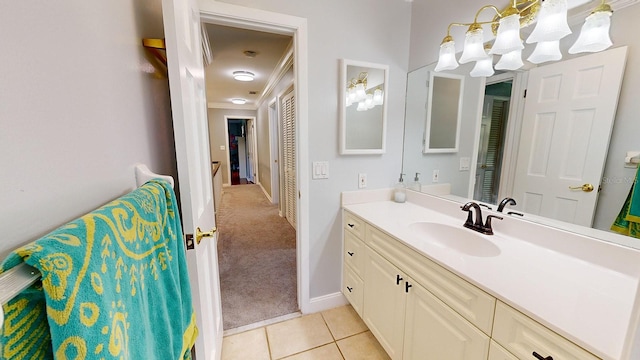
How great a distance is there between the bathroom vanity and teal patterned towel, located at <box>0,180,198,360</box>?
0.91 m

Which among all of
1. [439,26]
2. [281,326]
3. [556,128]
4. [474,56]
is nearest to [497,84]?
[474,56]

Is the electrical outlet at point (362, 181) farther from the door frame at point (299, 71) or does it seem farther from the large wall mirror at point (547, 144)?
the large wall mirror at point (547, 144)

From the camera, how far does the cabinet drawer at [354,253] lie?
1612mm

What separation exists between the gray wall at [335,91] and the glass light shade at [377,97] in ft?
0.24

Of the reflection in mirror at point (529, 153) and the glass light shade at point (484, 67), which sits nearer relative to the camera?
the reflection in mirror at point (529, 153)

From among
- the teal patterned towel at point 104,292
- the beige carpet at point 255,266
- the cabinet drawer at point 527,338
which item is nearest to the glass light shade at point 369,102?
the cabinet drawer at point 527,338

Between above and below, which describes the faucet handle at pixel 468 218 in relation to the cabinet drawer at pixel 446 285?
above

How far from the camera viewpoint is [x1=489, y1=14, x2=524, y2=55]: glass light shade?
3.73 ft

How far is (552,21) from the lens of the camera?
101cm

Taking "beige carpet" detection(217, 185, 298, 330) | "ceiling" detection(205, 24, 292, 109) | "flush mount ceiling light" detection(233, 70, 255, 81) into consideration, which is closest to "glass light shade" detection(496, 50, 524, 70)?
"ceiling" detection(205, 24, 292, 109)

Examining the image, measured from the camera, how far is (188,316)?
2.31ft

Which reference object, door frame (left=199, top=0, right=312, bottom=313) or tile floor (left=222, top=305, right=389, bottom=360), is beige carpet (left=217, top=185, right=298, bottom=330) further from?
door frame (left=199, top=0, right=312, bottom=313)

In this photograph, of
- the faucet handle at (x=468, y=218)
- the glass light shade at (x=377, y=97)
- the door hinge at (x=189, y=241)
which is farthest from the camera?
the glass light shade at (x=377, y=97)

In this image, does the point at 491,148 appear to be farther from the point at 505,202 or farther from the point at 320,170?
the point at 320,170
